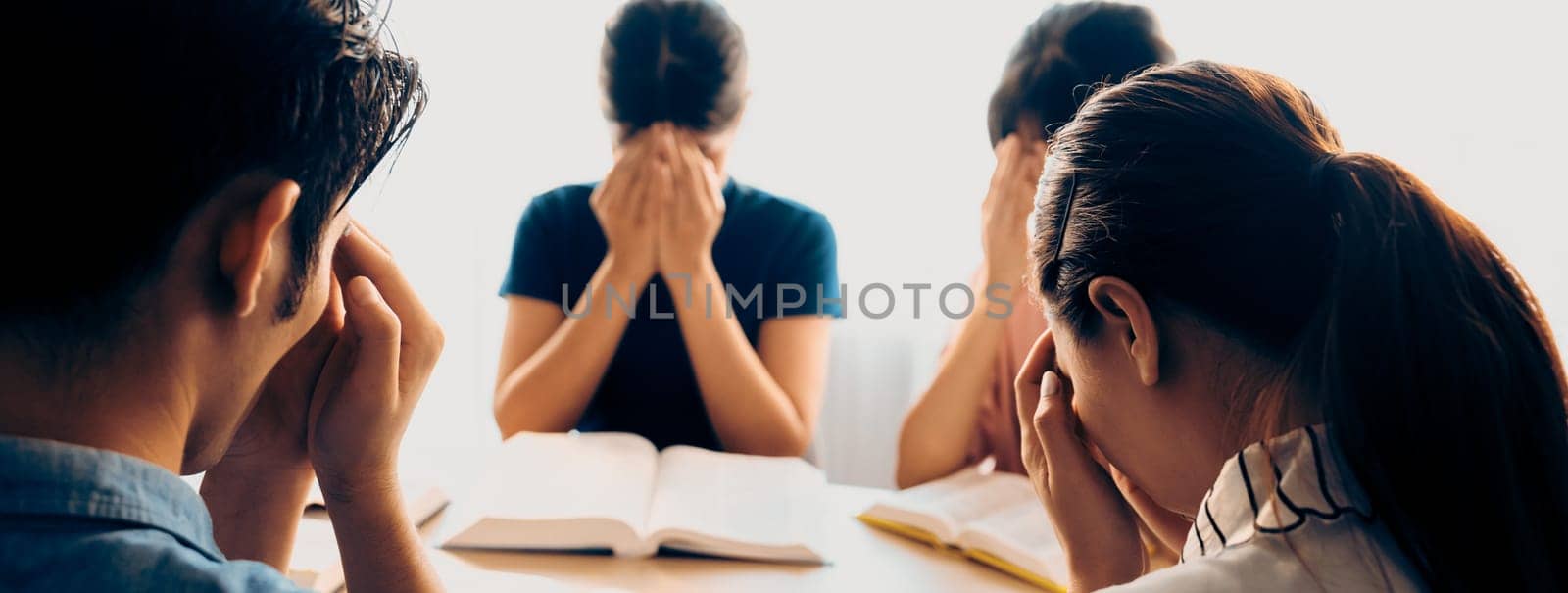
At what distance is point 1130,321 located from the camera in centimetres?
→ 59

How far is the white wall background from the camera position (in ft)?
6.03

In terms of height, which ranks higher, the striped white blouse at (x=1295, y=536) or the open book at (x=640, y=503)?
the striped white blouse at (x=1295, y=536)

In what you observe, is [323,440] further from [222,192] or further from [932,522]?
[932,522]

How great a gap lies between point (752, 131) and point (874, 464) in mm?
742

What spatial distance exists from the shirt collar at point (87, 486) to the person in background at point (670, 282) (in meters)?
0.89

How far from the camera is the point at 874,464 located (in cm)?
222

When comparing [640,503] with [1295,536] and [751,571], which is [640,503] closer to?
[751,571]

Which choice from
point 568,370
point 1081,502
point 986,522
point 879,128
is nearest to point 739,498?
point 986,522

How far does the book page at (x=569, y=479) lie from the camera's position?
2.92 ft

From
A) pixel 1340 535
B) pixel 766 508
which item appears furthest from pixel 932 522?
pixel 1340 535

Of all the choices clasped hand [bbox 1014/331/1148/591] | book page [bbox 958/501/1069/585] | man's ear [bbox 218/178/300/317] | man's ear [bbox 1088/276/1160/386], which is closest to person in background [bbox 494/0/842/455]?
book page [bbox 958/501/1069/585]

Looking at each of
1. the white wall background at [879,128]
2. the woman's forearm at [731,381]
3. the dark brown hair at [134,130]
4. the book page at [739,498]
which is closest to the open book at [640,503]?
the book page at [739,498]

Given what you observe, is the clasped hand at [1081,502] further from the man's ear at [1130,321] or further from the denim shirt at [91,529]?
the denim shirt at [91,529]

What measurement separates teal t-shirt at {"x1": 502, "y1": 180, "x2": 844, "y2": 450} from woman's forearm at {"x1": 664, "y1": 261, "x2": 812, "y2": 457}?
89 mm
